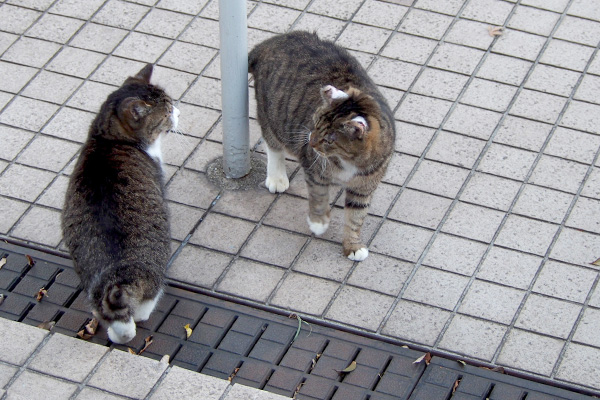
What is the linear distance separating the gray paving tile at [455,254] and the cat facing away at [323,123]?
1.23ft

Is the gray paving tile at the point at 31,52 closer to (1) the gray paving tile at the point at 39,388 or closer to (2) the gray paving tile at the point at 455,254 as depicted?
(1) the gray paving tile at the point at 39,388

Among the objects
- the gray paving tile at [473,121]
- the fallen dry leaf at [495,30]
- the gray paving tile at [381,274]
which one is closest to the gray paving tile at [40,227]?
the gray paving tile at [381,274]

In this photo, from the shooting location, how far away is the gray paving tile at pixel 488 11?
5.74m

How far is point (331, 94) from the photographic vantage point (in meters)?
3.91

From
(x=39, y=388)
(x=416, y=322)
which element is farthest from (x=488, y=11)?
(x=39, y=388)

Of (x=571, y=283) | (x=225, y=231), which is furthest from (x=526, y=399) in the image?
(x=225, y=231)

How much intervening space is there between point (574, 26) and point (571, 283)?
2.26m

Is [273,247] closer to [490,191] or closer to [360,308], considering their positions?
[360,308]

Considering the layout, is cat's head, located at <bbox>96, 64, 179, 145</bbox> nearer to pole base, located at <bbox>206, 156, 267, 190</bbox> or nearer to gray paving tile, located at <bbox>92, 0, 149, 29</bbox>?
pole base, located at <bbox>206, 156, 267, 190</bbox>

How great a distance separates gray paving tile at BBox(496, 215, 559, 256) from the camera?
14.4 ft

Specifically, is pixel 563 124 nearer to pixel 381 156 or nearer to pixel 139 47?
pixel 381 156

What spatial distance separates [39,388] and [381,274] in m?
1.78

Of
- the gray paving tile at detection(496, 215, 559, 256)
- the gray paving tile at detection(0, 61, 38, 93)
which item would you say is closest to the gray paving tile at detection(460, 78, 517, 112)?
the gray paving tile at detection(496, 215, 559, 256)

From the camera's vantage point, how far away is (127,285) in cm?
358
